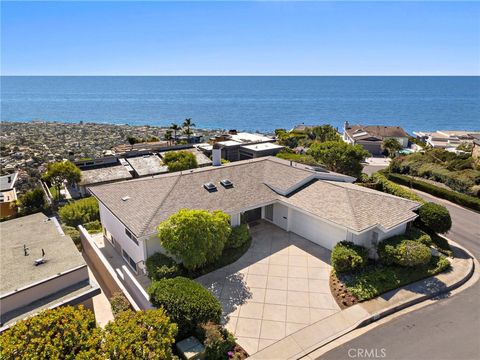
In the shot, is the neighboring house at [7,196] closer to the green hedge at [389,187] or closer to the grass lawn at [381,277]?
the grass lawn at [381,277]

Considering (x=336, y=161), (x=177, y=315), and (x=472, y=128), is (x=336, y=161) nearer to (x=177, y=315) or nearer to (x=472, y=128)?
(x=177, y=315)

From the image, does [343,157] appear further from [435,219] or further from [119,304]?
[119,304]

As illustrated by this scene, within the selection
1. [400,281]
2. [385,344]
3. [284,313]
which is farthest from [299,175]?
[385,344]

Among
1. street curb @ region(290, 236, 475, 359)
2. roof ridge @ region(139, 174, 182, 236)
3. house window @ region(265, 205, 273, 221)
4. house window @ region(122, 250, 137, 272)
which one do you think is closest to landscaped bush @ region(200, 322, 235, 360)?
street curb @ region(290, 236, 475, 359)

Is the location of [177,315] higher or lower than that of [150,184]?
lower

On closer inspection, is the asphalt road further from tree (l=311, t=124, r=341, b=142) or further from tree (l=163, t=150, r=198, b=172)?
tree (l=311, t=124, r=341, b=142)
